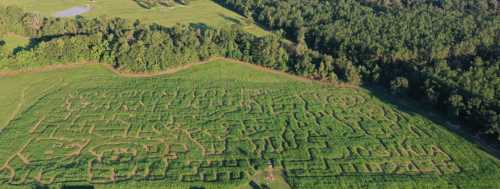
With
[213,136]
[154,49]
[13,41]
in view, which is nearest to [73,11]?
[13,41]

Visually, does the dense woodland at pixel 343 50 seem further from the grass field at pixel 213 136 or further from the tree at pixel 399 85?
the grass field at pixel 213 136

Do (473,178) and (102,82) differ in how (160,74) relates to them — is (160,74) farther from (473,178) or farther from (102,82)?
(473,178)

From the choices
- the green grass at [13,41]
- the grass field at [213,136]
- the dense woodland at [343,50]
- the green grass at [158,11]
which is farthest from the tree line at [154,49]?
the green grass at [158,11]

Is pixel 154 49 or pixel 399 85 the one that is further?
pixel 154 49

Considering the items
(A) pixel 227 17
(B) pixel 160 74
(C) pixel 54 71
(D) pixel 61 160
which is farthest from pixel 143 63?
(A) pixel 227 17

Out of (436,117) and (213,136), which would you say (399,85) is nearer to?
(436,117)

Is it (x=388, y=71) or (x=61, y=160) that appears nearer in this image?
(x=61, y=160)
